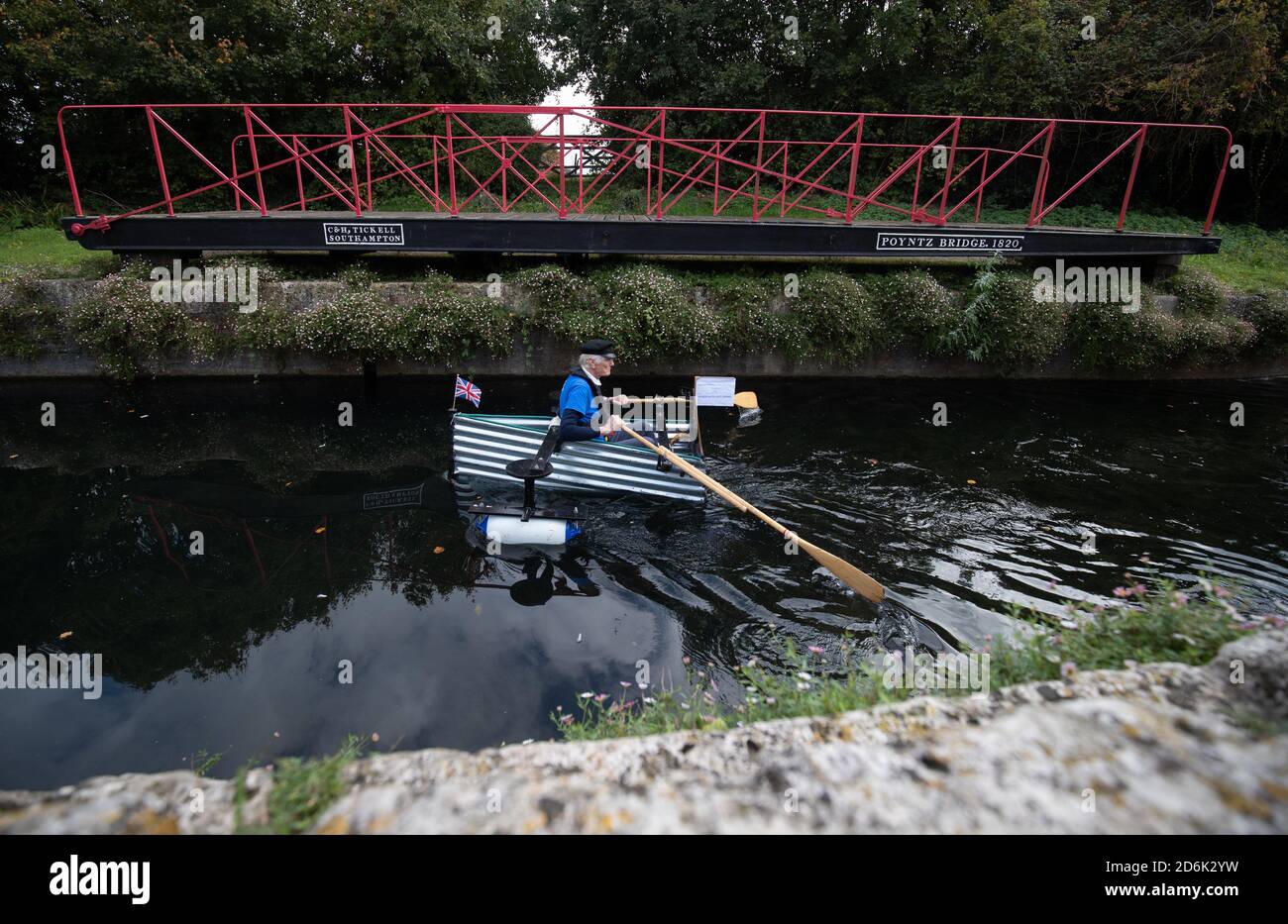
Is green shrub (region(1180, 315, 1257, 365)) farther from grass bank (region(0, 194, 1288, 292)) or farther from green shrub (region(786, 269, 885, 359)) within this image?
green shrub (region(786, 269, 885, 359))

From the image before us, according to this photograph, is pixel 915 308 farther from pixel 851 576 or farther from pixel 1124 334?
pixel 851 576

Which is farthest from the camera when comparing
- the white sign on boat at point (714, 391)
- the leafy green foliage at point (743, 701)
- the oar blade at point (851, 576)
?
the white sign on boat at point (714, 391)

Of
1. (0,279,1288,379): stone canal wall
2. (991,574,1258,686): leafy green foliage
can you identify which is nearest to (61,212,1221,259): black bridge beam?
(0,279,1288,379): stone canal wall

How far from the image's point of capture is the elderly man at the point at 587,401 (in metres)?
6.59

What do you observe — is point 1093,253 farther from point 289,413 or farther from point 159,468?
point 159,468

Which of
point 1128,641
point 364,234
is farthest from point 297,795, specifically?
point 364,234

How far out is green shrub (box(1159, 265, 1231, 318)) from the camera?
10383 millimetres

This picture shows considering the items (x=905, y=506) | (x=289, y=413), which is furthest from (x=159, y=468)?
(x=905, y=506)

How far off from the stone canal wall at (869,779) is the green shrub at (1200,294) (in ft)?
36.2

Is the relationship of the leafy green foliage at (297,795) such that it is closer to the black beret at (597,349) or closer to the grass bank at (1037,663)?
the grass bank at (1037,663)

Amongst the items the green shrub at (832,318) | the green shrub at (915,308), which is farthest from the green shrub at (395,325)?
the green shrub at (915,308)

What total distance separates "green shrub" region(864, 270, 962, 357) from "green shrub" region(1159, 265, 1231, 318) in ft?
12.1

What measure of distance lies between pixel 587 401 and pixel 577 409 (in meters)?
0.14

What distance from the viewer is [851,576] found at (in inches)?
204
